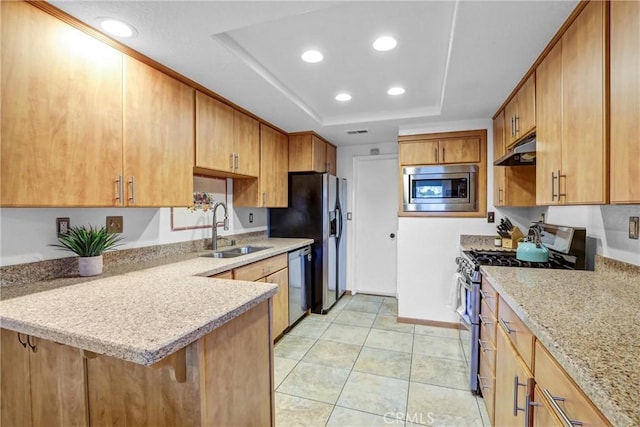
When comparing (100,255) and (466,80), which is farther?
(466,80)

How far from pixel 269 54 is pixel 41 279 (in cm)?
182

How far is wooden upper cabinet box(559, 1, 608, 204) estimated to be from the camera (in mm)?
1209

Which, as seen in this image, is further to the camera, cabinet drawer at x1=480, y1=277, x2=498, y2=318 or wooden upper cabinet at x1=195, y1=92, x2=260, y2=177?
wooden upper cabinet at x1=195, y1=92, x2=260, y2=177

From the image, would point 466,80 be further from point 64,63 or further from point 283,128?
point 64,63

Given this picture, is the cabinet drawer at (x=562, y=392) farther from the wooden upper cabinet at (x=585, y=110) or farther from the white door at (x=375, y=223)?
the white door at (x=375, y=223)

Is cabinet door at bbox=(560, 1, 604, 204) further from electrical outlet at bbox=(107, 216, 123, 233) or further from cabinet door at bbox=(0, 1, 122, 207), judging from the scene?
electrical outlet at bbox=(107, 216, 123, 233)

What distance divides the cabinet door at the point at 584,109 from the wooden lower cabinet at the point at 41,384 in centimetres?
226

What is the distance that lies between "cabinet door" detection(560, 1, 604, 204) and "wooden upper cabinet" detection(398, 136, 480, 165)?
1602mm

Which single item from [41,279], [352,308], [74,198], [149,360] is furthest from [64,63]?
[352,308]

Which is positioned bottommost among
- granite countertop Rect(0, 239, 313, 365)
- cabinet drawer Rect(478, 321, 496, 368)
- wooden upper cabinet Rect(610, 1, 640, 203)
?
cabinet drawer Rect(478, 321, 496, 368)

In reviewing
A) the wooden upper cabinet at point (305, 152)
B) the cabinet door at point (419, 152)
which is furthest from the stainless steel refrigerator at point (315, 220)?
the cabinet door at point (419, 152)

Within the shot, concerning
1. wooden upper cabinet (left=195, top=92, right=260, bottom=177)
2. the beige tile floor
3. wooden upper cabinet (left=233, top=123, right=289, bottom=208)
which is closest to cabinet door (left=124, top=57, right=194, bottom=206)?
wooden upper cabinet (left=195, top=92, right=260, bottom=177)

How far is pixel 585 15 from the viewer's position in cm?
130

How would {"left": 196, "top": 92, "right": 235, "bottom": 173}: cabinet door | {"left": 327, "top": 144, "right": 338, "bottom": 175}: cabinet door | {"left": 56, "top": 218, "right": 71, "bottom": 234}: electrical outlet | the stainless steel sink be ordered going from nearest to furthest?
{"left": 56, "top": 218, "right": 71, "bottom": 234}: electrical outlet → {"left": 196, "top": 92, "right": 235, "bottom": 173}: cabinet door → the stainless steel sink → {"left": 327, "top": 144, "right": 338, "bottom": 175}: cabinet door
